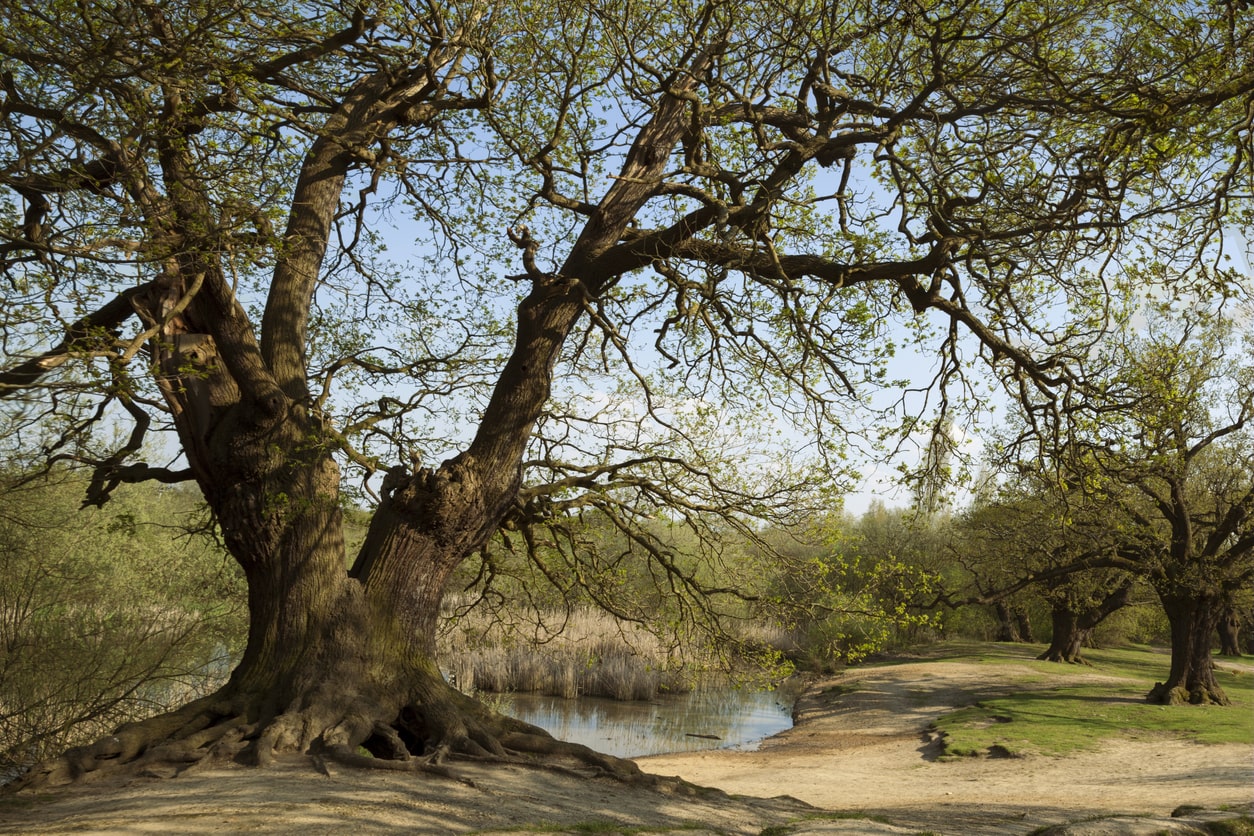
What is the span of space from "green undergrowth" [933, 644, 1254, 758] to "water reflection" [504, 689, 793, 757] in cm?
457

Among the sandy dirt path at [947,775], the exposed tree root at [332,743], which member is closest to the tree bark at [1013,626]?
the sandy dirt path at [947,775]

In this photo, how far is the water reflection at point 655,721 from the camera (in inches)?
734

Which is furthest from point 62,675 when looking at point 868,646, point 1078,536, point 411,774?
point 1078,536

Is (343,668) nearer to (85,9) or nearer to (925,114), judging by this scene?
(85,9)

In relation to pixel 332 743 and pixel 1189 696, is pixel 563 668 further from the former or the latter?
pixel 332 743

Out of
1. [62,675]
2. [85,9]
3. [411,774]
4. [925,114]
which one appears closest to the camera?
[85,9]

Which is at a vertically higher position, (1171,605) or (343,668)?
(1171,605)

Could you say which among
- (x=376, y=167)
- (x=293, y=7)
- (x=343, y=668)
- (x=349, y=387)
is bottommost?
(x=343, y=668)

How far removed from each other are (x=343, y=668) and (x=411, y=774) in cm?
128

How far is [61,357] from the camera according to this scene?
641 centimetres

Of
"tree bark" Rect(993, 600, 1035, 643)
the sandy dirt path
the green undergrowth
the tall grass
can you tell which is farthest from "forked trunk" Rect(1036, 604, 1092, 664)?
the tall grass

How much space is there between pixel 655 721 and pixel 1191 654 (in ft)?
38.1

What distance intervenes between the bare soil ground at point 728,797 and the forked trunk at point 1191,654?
16.7 feet

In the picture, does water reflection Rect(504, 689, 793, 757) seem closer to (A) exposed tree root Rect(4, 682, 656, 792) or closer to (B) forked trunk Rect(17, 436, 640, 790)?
(A) exposed tree root Rect(4, 682, 656, 792)
